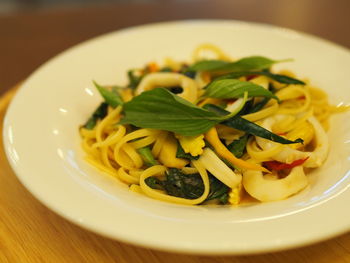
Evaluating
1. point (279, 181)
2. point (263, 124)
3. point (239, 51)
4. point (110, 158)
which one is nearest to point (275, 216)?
point (279, 181)

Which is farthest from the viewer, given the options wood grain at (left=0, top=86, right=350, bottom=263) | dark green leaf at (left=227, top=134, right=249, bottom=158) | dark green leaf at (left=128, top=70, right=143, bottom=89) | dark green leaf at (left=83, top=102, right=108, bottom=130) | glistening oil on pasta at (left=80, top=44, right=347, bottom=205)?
dark green leaf at (left=128, top=70, right=143, bottom=89)

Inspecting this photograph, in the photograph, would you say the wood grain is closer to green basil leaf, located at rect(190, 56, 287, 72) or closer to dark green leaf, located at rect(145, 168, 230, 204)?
dark green leaf, located at rect(145, 168, 230, 204)

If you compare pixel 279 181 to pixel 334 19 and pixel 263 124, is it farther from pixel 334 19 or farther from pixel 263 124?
pixel 334 19

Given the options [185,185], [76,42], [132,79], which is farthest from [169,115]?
[76,42]

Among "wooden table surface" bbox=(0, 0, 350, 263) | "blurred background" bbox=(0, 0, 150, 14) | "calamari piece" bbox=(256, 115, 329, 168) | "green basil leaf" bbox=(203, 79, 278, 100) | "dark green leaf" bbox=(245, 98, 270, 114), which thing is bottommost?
"blurred background" bbox=(0, 0, 150, 14)

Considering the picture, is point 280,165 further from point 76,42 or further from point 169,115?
point 76,42

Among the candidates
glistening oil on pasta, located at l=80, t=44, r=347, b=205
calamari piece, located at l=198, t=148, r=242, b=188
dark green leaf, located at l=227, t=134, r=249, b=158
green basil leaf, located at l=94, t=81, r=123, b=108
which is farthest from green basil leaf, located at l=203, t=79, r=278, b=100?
green basil leaf, located at l=94, t=81, r=123, b=108

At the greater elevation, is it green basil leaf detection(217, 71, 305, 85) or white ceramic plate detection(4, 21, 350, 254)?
green basil leaf detection(217, 71, 305, 85)

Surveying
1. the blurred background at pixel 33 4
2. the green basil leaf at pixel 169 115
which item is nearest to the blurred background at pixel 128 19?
the green basil leaf at pixel 169 115

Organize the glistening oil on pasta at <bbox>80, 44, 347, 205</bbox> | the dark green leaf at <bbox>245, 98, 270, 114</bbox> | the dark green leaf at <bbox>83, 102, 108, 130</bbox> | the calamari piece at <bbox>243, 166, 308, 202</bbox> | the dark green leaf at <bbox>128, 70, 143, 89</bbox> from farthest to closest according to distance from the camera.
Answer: the dark green leaf at <bbox>128, 70, 143, 89</bbox>, the dark green leaf at <bbox>83, 102, 108, 130</bbox>, the dark green leaf at <bbox>245, 98, 270, 114</bbox>, the glistening oil on pasta at <bbox>80, 44, 347, 205</bbox>, the calamari piece at <bbox>243, 166, 308, 202</bbox>

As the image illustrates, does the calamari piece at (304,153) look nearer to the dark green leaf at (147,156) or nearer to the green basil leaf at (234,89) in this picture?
the green basil leaf at (234,89)
